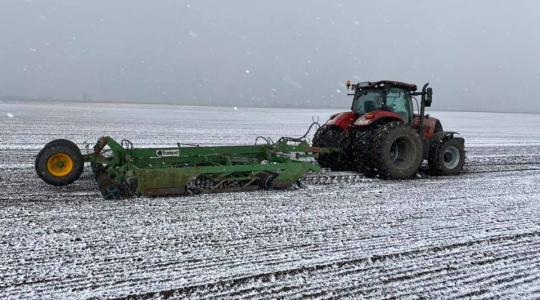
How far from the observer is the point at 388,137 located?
6965 mm

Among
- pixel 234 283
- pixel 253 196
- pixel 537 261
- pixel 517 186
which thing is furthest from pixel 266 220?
pixel 517 186

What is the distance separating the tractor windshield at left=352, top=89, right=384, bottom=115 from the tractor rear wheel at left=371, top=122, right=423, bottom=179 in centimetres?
64

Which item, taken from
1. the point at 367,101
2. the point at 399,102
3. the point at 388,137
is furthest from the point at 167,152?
the point at 399,102

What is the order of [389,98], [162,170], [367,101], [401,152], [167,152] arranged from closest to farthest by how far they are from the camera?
1. [162,170]
2. [167,152]
3. [401,152]
4. [389,98]
5. [367,101]

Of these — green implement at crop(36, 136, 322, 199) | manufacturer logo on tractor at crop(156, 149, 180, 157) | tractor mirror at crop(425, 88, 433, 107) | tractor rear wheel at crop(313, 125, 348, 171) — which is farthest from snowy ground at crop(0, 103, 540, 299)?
tractor mirror at crop(425, 88, 433, 107)

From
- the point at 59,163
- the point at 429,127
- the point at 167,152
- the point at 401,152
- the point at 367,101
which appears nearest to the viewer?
the point at 59,163

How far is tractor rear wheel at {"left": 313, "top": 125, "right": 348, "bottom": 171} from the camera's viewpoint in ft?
25.0

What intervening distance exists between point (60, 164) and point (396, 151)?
511cm

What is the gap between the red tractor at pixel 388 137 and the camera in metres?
7.08

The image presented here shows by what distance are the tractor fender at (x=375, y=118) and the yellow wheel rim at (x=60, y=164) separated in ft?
14.0

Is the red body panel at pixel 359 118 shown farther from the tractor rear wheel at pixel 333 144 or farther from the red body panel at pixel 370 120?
the tractor rear wheel at pixel 333 144

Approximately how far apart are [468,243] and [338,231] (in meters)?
1.14

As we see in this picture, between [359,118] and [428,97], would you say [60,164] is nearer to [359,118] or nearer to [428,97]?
[359,118]

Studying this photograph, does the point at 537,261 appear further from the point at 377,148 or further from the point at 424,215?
the point at 377,148
